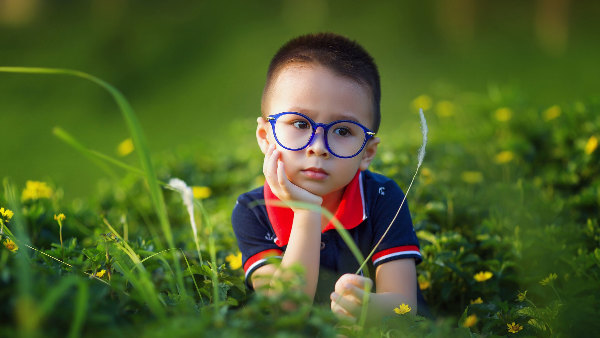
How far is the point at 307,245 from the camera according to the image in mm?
1838

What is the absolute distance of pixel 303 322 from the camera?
136 centimetres

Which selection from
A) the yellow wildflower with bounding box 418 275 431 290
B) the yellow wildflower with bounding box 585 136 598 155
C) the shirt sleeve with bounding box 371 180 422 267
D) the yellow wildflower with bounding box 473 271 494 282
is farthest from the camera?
the yellow wildflower with bounding box 585 136 598 155

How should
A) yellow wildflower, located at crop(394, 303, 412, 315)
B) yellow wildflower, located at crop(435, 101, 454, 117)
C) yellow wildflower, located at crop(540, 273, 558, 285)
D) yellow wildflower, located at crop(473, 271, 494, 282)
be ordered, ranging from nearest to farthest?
1. yellow wildflower, located at crop(394, 303, 412, 315)
2. yellow wildflower, located at crop(540, 273, 558, 285)
3. yellow wildflower, located at crop(473, 271, 494, 282)
4. yellow wildflower, located at crop(435, 101, 454, 117)

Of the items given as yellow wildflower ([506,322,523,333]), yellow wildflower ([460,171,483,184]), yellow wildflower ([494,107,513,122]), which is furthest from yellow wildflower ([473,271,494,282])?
yellow wildflower ([494,107,513,122])

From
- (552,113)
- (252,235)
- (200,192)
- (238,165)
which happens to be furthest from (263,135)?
(552,113)

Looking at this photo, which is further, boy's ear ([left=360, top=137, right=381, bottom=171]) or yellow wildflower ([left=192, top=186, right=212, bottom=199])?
yellow wildflower ([left=192, top=186, right=212, bottom=199])

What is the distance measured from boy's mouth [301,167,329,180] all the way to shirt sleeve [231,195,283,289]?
0.81 ft

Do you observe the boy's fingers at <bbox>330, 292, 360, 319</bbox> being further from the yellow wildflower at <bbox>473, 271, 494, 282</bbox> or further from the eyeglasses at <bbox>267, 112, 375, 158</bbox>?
the yellow wildflower at <bbox>473, 271, 494, 282</bbox>

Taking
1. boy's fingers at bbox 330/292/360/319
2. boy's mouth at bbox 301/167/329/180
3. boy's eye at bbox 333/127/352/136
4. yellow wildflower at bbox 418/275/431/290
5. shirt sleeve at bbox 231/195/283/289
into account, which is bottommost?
yellow wildflower at bbox 418/275/431/290

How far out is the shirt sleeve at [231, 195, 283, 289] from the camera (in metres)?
2.03

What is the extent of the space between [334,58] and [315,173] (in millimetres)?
384

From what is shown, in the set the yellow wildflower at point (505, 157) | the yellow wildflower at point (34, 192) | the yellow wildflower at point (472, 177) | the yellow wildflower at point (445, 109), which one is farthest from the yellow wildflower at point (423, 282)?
the yellow wildflower at point (445, 109)

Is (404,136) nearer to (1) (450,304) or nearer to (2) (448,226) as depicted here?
(2) (448,226)

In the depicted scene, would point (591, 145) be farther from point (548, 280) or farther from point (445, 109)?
point (548, 280)
